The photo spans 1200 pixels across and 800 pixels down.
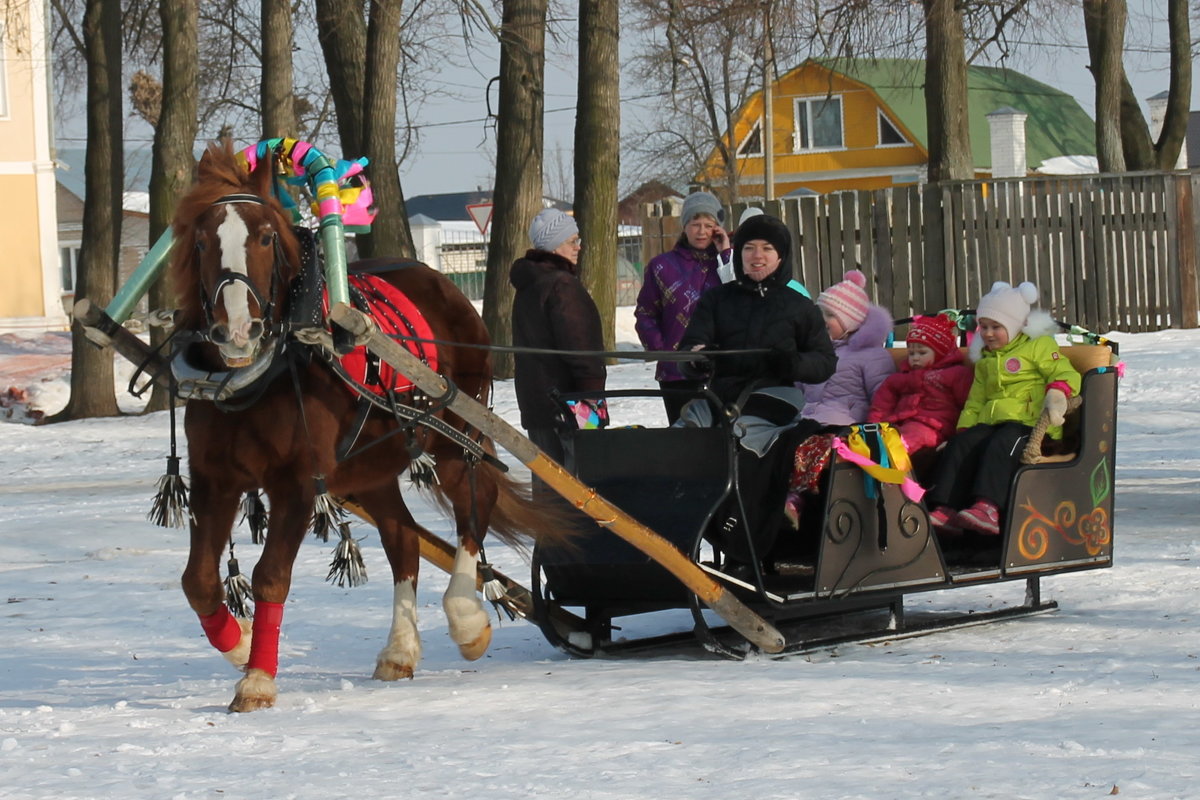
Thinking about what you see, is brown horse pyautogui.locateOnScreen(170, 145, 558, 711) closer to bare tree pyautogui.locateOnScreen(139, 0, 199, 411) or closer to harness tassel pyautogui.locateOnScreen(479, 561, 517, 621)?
harness tassel pyautogui.locateOnScreen(479, 561, 517, 621)

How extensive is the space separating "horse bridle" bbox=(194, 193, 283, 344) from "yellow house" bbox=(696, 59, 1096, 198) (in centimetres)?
4699

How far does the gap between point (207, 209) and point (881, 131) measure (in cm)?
5002

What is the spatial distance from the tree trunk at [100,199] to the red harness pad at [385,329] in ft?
43.0

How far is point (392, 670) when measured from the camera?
6.10 meters

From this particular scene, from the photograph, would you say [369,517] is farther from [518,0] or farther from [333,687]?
[518,0]

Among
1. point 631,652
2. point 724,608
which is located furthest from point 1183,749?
point 631,652

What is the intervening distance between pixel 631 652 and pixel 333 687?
4.24 feet

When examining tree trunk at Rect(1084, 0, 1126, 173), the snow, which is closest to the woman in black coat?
the snow

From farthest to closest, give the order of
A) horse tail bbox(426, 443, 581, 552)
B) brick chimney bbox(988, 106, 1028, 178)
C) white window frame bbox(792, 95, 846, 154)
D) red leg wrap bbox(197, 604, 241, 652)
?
1. white window frame bbox(792, 95, 846, 154)
2. brick chimney bbox(988, 106, 1028, 178)
3. horse tail bbox(426, 443, 581, 552)
4. red leg wrap bbox(197, 604, 241, 652)

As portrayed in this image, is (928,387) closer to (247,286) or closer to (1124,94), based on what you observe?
(247,286)

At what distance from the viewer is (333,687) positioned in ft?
19.6

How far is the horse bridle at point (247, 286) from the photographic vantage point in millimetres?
5184

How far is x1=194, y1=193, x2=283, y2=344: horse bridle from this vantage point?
518 centimetres

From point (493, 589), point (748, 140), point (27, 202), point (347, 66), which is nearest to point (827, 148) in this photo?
point (748, 140)
